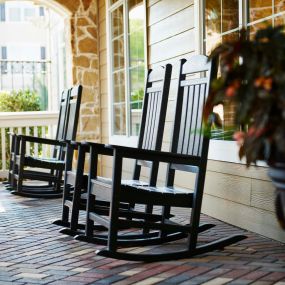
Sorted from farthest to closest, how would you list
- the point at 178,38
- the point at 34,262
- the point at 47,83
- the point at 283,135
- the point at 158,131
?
the point at 47,83 → the point at 178,38 → the point at 158,131 → the point at 34,262 → the point at 283,135

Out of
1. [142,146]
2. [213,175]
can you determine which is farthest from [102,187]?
[213,175]

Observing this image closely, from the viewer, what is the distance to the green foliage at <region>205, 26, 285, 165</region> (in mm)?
1509

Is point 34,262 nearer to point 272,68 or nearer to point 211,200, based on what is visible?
point 211,200

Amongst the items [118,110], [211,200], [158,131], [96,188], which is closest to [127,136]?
[118,110]

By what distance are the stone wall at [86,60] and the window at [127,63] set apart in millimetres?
568

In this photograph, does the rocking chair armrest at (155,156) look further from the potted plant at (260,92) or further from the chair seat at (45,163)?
the chair seat at (45,163)

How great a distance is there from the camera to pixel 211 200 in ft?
14.3

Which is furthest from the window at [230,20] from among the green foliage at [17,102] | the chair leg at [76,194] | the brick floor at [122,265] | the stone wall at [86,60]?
the green foliage at [17,102]

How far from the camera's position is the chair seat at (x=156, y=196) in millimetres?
2959

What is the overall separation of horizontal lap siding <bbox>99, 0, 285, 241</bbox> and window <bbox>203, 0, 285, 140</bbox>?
0.80 feet

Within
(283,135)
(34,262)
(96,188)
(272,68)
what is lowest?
(34,262)

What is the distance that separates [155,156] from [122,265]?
1.88 feet

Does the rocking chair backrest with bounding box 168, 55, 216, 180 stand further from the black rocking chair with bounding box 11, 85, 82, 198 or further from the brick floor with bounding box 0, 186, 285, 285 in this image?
the black rocking chair with bounding box 11, 85, 82, 198

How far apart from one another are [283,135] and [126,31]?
16.4 ft
